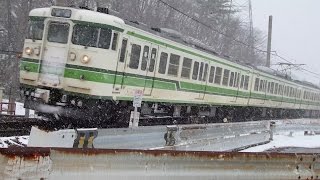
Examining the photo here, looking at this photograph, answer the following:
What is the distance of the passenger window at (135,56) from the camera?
1299cm

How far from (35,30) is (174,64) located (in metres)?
4.56

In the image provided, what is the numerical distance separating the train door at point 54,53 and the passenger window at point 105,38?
2.82 feet

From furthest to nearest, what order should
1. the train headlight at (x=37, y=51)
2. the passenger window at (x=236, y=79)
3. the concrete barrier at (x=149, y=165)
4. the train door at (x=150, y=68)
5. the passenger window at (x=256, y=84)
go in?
the passenger window at (x=256, y=84) → the passenger window at (x=236, y=79) → the train door at (x=150, y=68) → the train headlight at (x=37, y=51) → the concrete barrier at (x=149, y=165)

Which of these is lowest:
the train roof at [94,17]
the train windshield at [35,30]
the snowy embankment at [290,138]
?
the snowy embankment at [290,138]

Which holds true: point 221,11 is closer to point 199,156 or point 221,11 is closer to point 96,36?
point 96,36

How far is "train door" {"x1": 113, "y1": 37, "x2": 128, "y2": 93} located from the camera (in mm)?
12492

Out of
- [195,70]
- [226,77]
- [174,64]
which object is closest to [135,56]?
[174,64]

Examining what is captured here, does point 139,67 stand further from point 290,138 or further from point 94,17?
point 290,138

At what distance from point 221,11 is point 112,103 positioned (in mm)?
46931

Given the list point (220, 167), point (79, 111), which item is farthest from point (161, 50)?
point (220, 167)

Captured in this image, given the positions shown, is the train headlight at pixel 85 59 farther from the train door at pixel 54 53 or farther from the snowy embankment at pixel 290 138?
the snowy embankment at pixel 290 138

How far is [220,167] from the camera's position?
4.93m

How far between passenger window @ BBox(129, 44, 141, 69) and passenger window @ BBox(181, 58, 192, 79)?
10.2ft

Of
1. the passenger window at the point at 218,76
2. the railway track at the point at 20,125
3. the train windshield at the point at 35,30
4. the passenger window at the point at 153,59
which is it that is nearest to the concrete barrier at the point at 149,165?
the railway track at the point at 20,125
